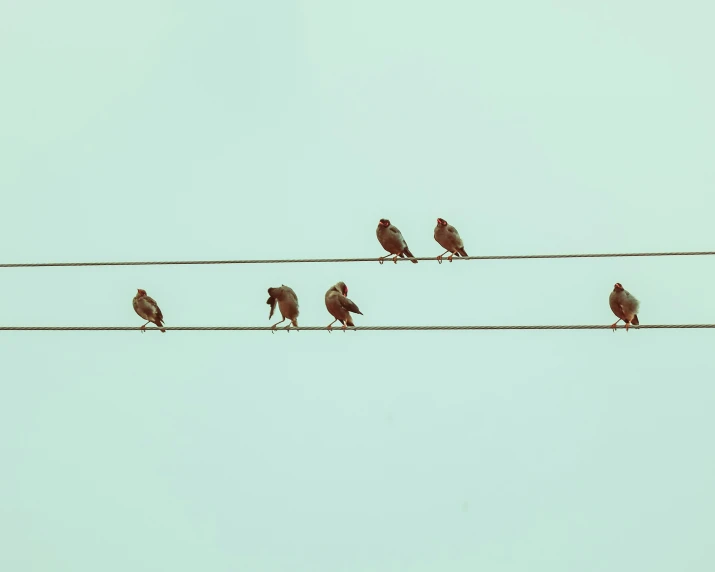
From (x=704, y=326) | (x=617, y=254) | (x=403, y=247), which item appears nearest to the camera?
(x=704, y=326)

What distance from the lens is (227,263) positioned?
15.9m

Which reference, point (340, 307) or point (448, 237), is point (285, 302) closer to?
point (340, 307)

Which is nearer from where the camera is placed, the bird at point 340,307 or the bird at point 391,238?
the bird at point 340,307

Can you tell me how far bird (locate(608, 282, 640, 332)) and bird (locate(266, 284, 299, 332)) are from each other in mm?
3792

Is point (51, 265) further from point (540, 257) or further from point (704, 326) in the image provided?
point (704, 326)

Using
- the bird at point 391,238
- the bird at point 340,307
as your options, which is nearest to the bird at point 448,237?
the bird at point 391,238

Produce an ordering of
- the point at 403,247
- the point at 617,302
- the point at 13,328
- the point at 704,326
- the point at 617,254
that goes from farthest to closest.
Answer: the point at 403,247 → the point at 617,302 → the point at 13,328 → the point at 617,254 → the point at 704,326

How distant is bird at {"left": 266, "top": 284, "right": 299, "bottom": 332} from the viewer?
20406 millimetres

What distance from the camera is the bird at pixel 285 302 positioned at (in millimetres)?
20406

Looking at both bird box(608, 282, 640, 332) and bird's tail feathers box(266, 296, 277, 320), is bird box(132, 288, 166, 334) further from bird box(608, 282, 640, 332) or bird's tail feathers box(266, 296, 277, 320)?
bird box(608, 282, 640, 332)

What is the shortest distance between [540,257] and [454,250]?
6.08 meters

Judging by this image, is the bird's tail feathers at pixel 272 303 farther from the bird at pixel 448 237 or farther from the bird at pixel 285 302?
the bird at pixel 448 237

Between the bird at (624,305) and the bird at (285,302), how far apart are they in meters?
3.79

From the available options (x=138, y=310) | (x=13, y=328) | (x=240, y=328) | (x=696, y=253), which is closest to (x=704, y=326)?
(x=696, y=253)
